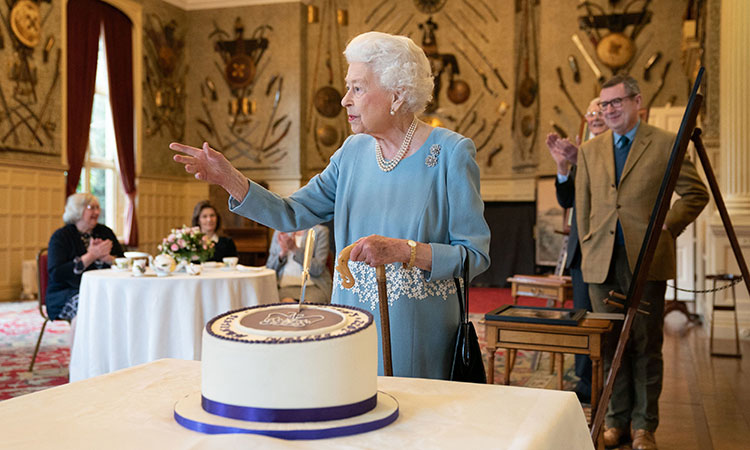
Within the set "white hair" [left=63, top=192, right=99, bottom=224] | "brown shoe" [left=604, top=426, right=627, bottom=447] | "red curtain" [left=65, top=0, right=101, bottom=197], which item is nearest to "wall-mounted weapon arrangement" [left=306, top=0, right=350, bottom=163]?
"red curtain" [left=65, top=0, right=101, bottom=197]

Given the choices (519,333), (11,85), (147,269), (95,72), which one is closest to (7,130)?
(11,85)

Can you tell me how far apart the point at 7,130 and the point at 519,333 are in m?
9.30

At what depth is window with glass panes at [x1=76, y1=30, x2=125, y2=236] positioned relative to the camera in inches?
473

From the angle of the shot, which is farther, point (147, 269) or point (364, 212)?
point (147, 269)

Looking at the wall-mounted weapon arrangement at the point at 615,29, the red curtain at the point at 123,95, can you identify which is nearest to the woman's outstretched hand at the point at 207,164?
the wall-mounted weapon arrangement at the point at 615,29

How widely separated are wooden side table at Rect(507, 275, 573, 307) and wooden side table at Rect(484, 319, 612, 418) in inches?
91.4

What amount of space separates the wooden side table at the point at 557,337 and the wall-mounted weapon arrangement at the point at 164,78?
11422 mm

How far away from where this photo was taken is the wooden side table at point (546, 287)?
529cm

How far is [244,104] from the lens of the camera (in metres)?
14.0

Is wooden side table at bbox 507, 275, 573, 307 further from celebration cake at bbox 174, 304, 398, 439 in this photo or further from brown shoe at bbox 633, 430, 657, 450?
celebration cake at bbox 174, 304, 398, 439

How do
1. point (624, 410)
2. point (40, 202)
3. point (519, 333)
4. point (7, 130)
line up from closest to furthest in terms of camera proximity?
1. point (519, 333)
2. point (624, 410)
3. point (7, 130)
4. point (40, 202)

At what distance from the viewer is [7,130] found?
9.86 meters

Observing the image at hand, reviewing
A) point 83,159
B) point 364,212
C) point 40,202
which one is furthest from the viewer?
point 83,159

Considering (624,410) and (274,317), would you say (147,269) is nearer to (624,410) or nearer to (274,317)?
(624,410)
